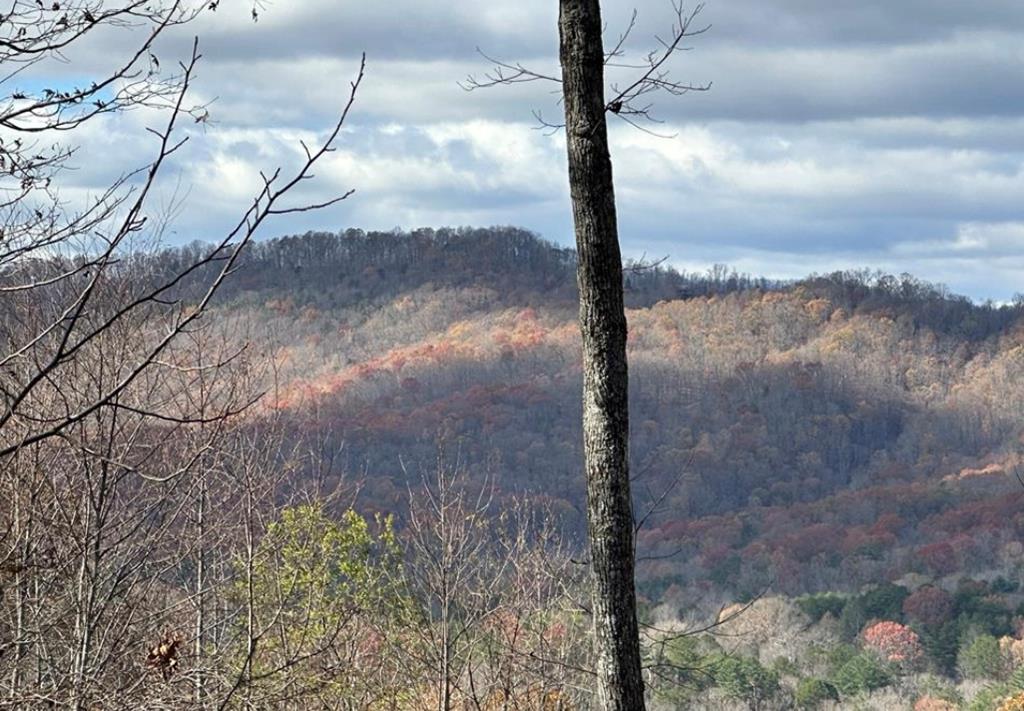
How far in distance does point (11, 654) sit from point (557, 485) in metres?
87.5

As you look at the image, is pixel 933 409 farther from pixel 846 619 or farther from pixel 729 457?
pixel 846 619

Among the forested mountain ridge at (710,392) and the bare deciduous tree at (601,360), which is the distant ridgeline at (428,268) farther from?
the bare deciduous tree at (601,360)

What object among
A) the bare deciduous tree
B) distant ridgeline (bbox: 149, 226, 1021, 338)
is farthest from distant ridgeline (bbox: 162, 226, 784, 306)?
the bare deciduous tree

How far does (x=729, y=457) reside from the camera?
356ft

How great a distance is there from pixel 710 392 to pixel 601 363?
10943 cm

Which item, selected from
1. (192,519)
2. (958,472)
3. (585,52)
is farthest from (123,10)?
(958,472)

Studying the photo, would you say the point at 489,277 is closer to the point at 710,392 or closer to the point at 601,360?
the point at 710,392

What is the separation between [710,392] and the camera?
4491 inches

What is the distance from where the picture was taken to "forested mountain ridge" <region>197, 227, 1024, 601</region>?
8800cm

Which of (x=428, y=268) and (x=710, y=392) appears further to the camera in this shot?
(x=428, y=268)

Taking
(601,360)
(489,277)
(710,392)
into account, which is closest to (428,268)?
(489,277)

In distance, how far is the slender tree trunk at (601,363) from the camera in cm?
570

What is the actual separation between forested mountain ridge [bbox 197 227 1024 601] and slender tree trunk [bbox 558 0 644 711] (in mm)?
71663

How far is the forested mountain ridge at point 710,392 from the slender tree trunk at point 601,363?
7166 centimetres
